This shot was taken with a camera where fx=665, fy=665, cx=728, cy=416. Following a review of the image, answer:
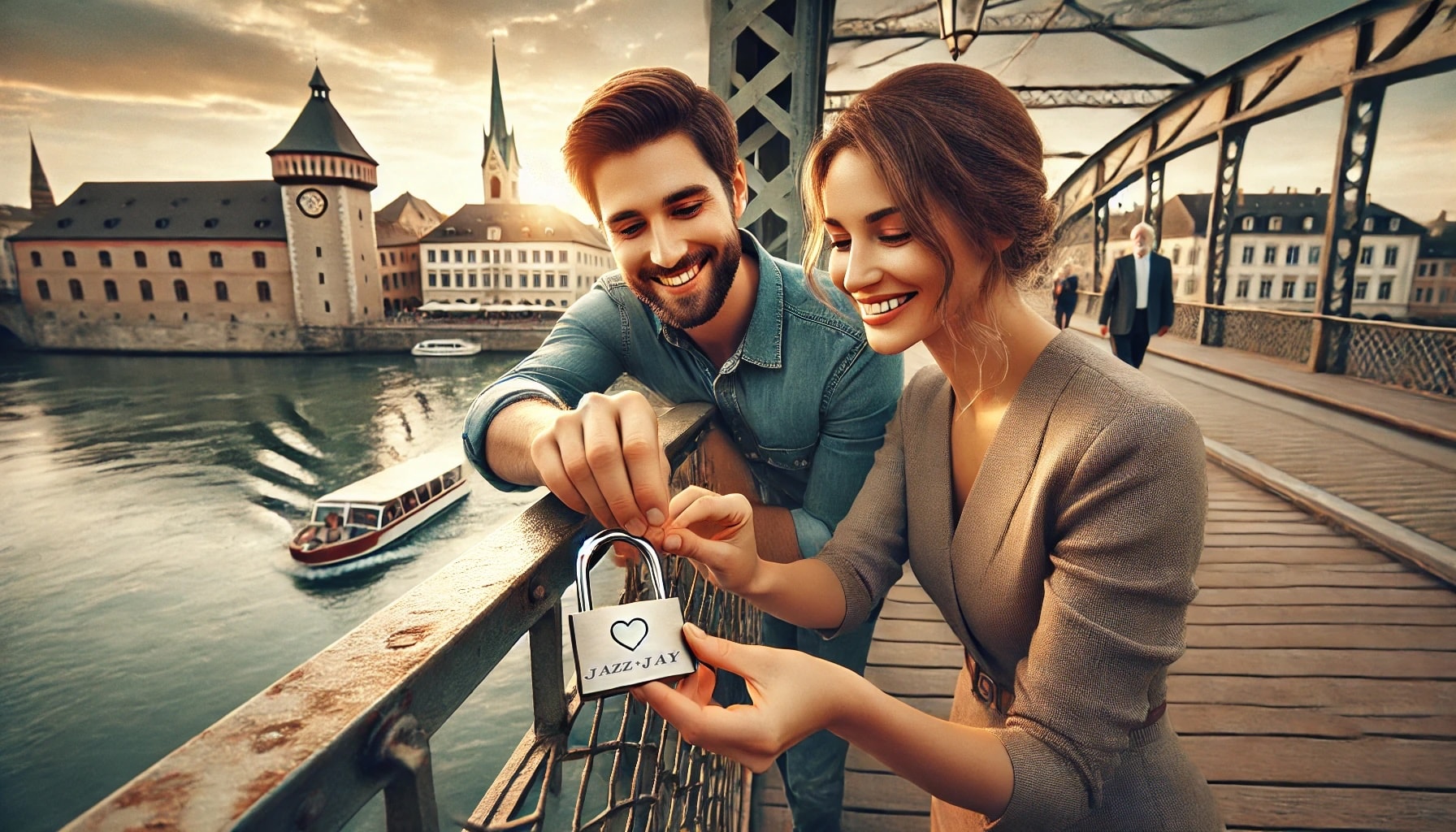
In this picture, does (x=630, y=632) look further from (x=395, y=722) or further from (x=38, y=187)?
(x=38, y=187)

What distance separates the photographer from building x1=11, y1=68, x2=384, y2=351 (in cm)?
4891

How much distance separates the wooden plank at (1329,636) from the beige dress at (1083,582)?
2.36 meters

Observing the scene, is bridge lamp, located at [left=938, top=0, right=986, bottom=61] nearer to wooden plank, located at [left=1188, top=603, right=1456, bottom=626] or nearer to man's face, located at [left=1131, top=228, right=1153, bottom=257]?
wooden plank, located at [left=1188, top=603, right=1456, bottom=626]

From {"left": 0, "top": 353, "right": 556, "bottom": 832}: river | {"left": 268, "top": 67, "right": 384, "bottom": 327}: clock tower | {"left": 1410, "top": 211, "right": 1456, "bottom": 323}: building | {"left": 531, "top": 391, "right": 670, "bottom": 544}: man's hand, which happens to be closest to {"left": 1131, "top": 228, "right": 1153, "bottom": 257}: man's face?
{"left": 531, "top": 391, "right": 670, "bottom": 544}: man's hand

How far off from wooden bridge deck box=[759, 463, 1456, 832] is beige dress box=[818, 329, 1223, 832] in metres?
1.40

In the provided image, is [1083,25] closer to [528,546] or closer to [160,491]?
[528,546]

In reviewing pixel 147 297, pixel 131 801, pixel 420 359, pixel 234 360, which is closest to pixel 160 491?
pixel 420 359

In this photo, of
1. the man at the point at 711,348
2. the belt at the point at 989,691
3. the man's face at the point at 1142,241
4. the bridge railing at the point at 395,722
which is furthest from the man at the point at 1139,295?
the bridge railing at the point at 395,722

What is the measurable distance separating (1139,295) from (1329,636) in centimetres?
501

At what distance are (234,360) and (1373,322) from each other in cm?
6161

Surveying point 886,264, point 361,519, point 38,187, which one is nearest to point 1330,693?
point 886,264

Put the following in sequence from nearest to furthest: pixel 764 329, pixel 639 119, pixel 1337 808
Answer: pixel 639 119 → pixel 764 329 → pixel 1337 808

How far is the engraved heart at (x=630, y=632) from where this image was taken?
755mm

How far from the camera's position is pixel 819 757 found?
2068 mm
